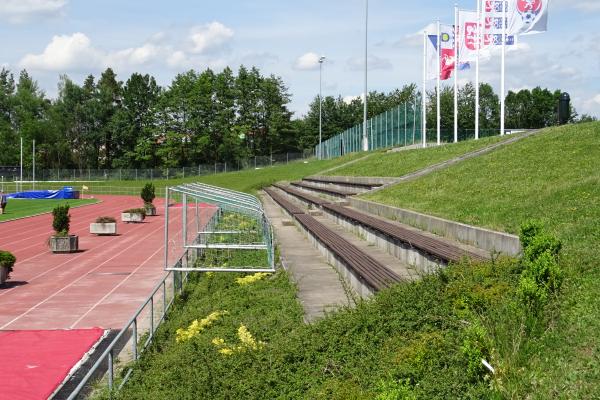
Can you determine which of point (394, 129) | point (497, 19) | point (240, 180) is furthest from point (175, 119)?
point (497, 19)

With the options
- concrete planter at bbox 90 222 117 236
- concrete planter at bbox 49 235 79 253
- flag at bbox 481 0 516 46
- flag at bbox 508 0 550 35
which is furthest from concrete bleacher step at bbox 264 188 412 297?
flag at bbox 481 0 516 46

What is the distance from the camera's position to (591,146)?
16766 millimetres

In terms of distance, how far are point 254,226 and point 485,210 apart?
19.0 feet

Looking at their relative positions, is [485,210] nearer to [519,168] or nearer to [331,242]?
[331,242]

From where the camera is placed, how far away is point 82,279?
17.4 m

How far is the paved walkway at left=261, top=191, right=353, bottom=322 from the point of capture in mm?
10055

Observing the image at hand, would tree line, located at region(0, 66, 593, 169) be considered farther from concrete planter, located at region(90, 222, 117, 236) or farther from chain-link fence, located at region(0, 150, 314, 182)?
concrete planter, located at region(90, 222, 117, 236)

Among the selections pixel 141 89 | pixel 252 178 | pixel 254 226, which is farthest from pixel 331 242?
pixel 141 89

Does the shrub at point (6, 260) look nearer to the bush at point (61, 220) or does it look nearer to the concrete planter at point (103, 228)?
the bush at point (61, 220)

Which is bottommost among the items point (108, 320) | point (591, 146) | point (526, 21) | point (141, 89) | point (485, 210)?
point (108, 320)

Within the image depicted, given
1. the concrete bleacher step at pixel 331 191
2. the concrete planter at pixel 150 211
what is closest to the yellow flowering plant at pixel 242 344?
the concrete bleacher step at pixel 331 191

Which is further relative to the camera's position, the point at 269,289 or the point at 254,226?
the point at 254,226

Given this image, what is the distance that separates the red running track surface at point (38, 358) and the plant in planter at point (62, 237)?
1121 cm

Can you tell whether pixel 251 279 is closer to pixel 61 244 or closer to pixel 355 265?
pixel 355 265
